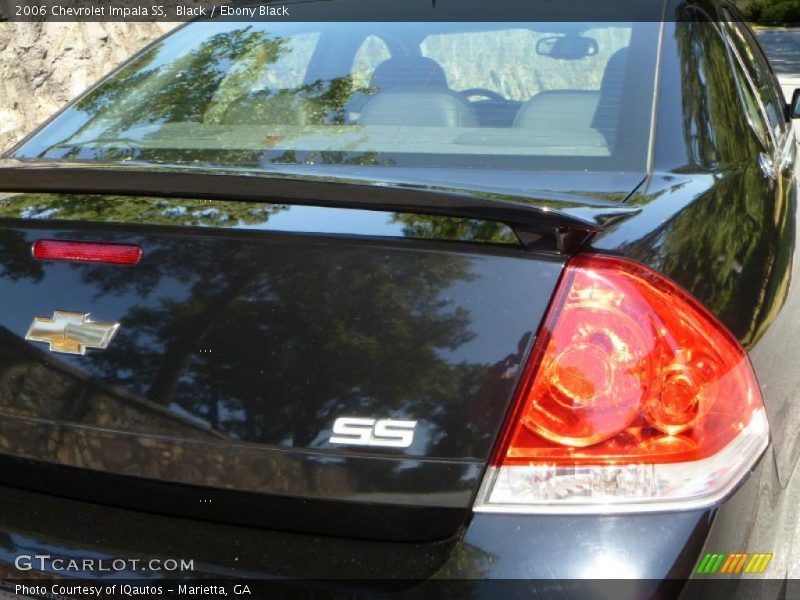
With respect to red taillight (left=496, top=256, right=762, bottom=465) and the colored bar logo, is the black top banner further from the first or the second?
the colored bar logo

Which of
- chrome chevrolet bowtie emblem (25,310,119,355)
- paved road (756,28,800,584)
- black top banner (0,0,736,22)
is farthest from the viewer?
black top banner (0,0,736,22)

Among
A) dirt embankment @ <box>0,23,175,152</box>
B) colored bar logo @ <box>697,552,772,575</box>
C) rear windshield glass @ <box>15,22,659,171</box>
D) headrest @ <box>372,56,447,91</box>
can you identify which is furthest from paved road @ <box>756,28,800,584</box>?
dirt embankment @ <box>0,23,175,152</box>

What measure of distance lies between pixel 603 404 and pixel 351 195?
53 centimetres

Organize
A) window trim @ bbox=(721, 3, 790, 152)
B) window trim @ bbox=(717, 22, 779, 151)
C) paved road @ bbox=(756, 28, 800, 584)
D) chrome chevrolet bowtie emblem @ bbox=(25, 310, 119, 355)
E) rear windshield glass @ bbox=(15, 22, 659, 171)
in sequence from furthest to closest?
window trim @ bbox=(721, 3, 790, 152) → window trim @ bbox=(717, 22, 779, 151) → paved road @ bbox=(756, 28, 800, 584) → rear windshield glass @ bbox=(15, 22, 659, 171) → chrome chevrolet bowtie emblem @ bbox=(25, 310, 119, 355)

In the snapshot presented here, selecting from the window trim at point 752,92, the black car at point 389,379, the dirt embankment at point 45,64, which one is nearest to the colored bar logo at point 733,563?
the black car at point 389,379

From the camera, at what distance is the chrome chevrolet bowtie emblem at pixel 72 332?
173 centimetres

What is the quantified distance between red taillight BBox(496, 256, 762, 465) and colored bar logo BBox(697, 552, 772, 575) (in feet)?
0.50

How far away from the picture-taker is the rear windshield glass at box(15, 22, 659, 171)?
2270 mm

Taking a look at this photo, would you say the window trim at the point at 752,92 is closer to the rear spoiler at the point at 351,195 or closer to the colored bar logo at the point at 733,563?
the rear spoiler at the point at 351,195

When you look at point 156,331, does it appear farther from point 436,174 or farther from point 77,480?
point 436,174

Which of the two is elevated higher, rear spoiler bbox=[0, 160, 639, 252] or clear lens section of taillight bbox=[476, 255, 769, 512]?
rear spoiler bbox=[0, 160, 639, 252]

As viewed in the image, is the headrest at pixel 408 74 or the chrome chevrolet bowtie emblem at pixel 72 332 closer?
the chrome chevrolet bowtie emblem at pixel 72 332

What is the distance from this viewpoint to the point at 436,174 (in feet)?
6.70

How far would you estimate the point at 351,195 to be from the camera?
1715 millimetres
